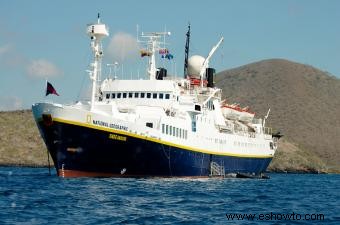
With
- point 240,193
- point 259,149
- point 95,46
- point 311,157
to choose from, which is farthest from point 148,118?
point 311,157

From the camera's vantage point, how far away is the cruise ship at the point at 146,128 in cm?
5100

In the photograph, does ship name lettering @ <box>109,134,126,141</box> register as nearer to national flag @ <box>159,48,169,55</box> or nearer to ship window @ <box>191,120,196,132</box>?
ship window @ <box>191,120,196,132</box>

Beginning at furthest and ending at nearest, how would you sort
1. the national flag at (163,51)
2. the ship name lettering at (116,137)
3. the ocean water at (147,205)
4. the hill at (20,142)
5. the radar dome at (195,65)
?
1. the hill at (20,142)
2. the radar dome at (195,65)
3. the national flag at (163,51)
4. the ship name lettering at (116,137)
5. the ocean water at (147,205)

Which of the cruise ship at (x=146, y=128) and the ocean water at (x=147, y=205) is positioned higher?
the cruise ship at (x=146, y=128)

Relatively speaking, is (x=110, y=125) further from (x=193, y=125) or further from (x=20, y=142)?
(x=20, y=142)

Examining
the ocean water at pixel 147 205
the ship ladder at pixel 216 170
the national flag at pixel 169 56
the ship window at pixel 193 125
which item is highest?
the national flag at pixel 169 56

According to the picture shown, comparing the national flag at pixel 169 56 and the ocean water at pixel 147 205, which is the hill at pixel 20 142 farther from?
the ocean water at pixel 147 205

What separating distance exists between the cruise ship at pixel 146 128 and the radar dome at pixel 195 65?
118 mm

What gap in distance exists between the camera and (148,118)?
54.9 m

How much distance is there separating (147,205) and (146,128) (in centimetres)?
1786

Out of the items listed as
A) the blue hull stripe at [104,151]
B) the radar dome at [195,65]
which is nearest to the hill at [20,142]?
the radar dome at [195,65]

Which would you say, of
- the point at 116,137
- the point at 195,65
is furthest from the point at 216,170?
the point at 116,137

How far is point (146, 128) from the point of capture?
53.2 metres

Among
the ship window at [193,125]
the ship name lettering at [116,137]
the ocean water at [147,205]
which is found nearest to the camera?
the ocean water at [147,205]
